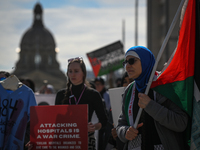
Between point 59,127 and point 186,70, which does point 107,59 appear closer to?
point 59,127

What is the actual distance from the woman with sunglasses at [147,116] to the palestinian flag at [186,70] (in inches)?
3.2

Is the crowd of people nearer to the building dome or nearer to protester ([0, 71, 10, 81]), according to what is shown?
protester ([0, 71, 10, 81])

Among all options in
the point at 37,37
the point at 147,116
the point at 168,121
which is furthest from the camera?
the point at 37,37

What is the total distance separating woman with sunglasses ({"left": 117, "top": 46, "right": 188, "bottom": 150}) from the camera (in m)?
3.34

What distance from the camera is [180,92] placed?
3.46m

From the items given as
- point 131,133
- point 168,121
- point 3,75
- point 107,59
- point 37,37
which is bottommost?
point 131,133

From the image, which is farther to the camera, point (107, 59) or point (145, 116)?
point (107, 59)

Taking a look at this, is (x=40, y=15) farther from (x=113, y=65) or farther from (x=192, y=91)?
(x=192, y=91)

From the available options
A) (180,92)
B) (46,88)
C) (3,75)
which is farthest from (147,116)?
(46,88)

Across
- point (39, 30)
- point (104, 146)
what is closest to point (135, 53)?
point (104, 146)

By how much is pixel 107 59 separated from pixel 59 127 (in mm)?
7216

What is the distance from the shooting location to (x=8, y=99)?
14.0 feet

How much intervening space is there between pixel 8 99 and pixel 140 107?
1640 millimetres

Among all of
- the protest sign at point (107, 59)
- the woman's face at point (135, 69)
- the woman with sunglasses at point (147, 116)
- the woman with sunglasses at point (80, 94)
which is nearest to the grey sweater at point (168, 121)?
the woman with sunglasses at point (147, 116)
